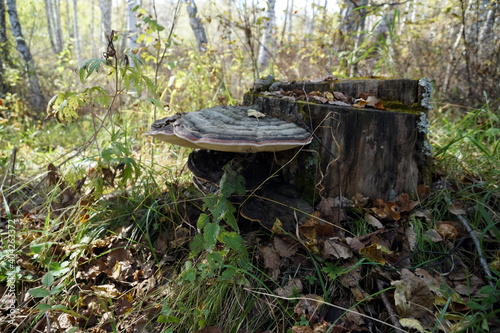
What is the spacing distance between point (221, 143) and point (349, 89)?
1.61 meters

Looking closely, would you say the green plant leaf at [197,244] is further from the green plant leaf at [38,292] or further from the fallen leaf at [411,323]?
the fallen leaf at [411,323]

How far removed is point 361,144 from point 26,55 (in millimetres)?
9338

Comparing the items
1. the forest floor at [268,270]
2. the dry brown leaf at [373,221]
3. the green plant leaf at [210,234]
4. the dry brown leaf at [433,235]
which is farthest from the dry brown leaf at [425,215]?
the green plant leaf at [210,234]

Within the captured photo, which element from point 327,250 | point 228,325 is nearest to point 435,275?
point 327,250

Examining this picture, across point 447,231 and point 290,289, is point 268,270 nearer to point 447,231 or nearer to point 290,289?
point 290,289

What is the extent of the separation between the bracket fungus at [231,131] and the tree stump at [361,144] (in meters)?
0.30

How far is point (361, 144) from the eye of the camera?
2.32 m

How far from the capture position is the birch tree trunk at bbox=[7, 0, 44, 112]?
771 centimetres

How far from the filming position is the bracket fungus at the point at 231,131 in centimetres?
179

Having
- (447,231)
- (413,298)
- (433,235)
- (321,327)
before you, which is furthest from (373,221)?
(321,327)

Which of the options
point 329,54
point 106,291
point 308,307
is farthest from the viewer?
point 329,54

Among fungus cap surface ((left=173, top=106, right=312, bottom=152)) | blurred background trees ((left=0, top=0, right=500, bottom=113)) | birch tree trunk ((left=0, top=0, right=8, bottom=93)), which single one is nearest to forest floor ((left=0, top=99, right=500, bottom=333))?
fungus cap surface ((left=173, top=106, right=312, bottom=152))

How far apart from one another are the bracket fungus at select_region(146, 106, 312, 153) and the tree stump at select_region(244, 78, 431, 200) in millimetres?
303

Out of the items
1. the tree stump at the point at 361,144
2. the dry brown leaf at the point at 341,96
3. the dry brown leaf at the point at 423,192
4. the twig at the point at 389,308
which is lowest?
the twig at the point at 389,308
